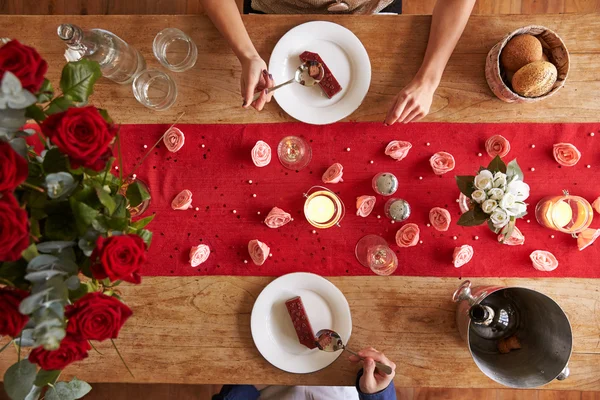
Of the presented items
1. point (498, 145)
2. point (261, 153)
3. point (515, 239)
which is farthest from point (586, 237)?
point (261, 153)

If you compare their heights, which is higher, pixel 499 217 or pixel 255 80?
pixel 255 80

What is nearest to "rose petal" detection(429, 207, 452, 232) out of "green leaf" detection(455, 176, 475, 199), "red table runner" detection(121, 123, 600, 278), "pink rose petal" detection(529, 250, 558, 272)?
"red table runner" detection(121, 123, 600, 278)

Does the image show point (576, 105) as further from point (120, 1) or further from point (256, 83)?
point (120, 1)

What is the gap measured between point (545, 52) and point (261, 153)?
77cm

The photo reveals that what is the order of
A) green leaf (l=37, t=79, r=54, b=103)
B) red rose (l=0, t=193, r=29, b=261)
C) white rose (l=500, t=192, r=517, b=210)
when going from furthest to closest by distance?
1. white rose (l=500, t=192, r=517, b=210)
2. green leaf (l=37, t=79, r=54, b=103)
3. red rose (l=0, t=193, r=29, b=261)

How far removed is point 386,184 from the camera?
1133 mm

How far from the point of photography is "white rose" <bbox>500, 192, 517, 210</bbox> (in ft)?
3.09

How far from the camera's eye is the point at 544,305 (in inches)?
40.6

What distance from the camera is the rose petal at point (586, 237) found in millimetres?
1118

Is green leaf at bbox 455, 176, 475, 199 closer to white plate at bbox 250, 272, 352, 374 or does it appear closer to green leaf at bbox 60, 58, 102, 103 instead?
white plate at bbox 250, 272, 352, 374

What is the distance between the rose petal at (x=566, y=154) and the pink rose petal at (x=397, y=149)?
385 mm

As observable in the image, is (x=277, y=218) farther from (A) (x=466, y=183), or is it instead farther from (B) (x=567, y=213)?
(B) (x=567, y=213)

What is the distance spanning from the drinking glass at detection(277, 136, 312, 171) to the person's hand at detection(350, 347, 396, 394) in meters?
0.53

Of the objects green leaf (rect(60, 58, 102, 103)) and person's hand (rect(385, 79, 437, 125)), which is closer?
green leaf (rect(60, 58, 102, 103))
